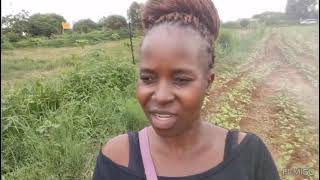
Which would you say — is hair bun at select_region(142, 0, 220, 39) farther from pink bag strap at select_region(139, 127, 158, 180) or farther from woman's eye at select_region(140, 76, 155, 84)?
pink bag strap at select_region(139, 127, 158, 180)

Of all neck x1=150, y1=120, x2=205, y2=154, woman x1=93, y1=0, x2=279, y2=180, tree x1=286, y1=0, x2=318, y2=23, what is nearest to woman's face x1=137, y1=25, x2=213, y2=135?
woman x1=93, y1=0, x2=279, y2=180

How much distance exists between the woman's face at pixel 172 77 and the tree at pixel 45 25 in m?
11.9

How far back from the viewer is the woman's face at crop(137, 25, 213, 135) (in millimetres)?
1082

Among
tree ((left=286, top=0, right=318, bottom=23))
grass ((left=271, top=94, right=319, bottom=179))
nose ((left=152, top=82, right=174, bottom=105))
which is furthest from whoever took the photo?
tree ((left=286, top=0, right=318, bottom=23))

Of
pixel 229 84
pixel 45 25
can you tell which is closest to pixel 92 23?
pixel 45 25

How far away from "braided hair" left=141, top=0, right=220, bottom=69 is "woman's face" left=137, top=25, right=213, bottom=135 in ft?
0.09

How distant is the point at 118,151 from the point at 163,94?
0.90 ft

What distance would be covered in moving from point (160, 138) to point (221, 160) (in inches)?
7.6

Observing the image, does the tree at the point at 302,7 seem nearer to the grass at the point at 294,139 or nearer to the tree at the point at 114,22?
the grass at the point at 294,139

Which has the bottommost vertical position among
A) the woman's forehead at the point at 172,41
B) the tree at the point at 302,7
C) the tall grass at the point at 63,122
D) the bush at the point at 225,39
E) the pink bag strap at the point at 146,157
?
the tall grass at the point at 63,122

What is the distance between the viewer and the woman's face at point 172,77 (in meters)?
1.08

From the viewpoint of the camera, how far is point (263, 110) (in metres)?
5.79

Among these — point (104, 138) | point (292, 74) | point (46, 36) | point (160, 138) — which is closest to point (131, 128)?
point (104, 138)

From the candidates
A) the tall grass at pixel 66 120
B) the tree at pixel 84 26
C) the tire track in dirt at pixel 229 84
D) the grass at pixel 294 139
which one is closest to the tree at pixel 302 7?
the grass at pixel 294 139
